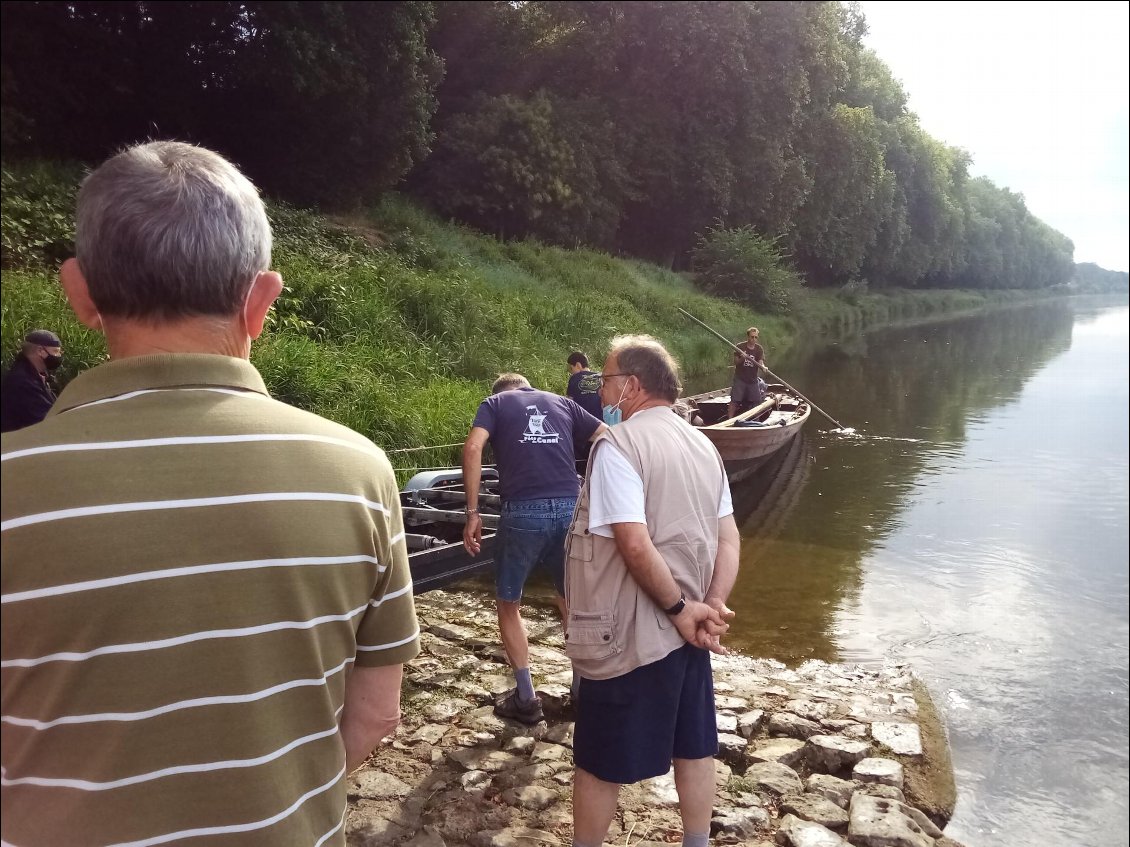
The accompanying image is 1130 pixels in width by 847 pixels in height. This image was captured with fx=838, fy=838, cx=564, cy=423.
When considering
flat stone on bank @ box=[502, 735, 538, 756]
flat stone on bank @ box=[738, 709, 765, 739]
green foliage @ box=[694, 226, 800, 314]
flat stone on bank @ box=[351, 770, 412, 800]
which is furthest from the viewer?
green foliage @ box=[694, 226, 800, 314]

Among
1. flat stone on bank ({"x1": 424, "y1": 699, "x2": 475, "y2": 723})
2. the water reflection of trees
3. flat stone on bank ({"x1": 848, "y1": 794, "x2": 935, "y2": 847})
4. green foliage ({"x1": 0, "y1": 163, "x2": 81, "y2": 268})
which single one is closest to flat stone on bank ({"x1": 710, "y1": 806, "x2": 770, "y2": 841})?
flat stone on bank ({"x1": 848, "y1": 794, "x2": 935, "y2": 847})

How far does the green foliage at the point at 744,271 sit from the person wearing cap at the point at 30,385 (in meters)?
26.6

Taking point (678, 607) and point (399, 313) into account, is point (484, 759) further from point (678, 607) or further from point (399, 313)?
point (399, 313)

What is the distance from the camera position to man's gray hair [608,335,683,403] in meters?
2.93

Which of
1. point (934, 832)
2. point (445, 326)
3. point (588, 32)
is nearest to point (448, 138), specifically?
point (588, 32)

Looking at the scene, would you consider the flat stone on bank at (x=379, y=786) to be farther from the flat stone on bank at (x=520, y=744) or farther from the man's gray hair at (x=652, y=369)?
the man's gray hair at (x=652, y=369)

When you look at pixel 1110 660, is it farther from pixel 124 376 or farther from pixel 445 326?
pixel 445 326

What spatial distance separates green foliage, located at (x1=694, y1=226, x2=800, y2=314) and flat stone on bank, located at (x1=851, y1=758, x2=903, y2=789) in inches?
1075

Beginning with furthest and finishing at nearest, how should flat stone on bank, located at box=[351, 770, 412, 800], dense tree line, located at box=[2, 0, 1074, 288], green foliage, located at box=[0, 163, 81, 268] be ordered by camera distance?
dense tree line, located at box=[2, 0, 1074, 288]
green foliage, located at box=[0, 163, 81, 268]
flat stone on bank, located at box=[351, 770, 412, 800]

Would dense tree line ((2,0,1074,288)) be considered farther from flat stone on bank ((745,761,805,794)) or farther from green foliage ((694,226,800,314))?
flat stone on bank ((745,761,805,794))

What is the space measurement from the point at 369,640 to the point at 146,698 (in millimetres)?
346

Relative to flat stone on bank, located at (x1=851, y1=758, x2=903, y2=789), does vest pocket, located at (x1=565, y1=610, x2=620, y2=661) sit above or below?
above

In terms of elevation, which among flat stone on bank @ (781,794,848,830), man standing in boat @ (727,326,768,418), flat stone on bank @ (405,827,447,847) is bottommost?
flat stone on bank @ (781,794,848,830)

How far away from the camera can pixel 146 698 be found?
3.69 ft
